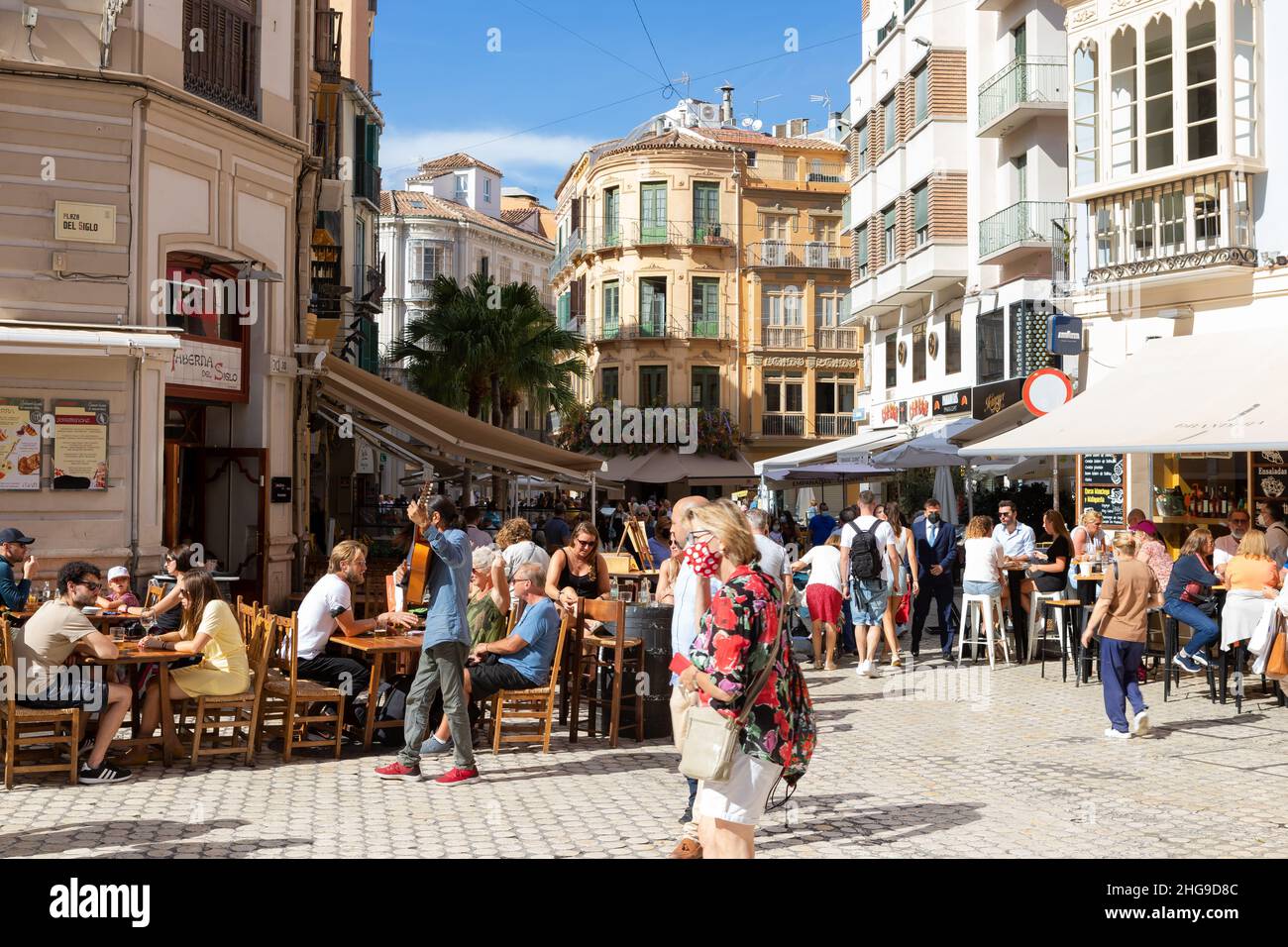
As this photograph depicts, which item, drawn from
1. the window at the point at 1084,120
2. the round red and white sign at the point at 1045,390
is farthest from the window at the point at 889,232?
the round red and white sign at the point at 1045,390

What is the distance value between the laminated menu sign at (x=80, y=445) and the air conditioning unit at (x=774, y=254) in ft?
131

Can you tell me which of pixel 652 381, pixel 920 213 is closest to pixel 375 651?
pixel 920 213

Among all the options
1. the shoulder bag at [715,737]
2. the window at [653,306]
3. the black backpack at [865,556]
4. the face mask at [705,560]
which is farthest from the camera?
the window at [653,306]

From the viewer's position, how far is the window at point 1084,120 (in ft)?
61.4

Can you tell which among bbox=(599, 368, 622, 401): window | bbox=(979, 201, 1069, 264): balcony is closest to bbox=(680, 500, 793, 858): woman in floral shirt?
bbox=(979, 201, 1069, 264): balcony

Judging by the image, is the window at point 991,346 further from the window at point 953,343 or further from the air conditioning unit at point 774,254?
the air conditioning unit at point 774,254

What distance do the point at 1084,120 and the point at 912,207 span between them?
438 inches

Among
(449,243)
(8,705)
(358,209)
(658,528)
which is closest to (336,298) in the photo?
(658,528)

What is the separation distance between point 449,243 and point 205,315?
4876cm

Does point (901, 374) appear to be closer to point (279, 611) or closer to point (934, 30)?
point (934, 30)

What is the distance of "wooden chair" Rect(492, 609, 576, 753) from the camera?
9602mm

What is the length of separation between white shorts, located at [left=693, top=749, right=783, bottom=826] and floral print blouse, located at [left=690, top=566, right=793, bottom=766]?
41 millimetres

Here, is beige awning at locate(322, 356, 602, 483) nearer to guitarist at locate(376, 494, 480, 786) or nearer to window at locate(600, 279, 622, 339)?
guitarist at locate(376, 494, 480, 786)
